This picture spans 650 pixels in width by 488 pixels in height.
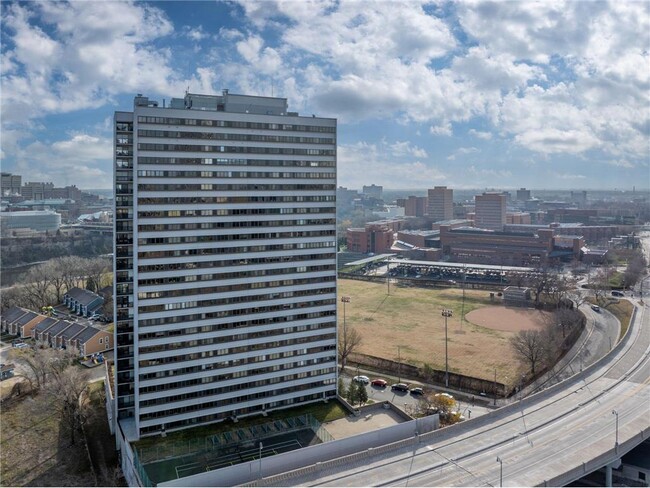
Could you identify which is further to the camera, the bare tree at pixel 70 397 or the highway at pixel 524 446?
the bare tree at pixel 70 397

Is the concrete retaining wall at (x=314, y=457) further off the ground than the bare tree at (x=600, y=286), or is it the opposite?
the bare tree at (x=600, y=286)

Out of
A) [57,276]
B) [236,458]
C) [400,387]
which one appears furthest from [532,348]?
[57,276]

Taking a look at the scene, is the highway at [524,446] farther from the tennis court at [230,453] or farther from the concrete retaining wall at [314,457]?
the tennis court at [230,453]

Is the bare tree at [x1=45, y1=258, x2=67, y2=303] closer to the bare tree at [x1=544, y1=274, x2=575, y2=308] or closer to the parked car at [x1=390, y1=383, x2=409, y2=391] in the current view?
the parked car at [x1=390, y1=383, x2=409, y2=391]

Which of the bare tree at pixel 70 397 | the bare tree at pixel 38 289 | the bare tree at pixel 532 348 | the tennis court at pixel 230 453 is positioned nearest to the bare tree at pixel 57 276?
the bare tree at pixel 38 289

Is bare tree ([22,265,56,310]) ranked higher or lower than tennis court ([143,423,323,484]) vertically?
higher

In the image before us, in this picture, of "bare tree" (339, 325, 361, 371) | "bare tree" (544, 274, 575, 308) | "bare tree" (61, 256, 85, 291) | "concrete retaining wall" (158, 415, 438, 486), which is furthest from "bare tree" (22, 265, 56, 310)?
"bare tree" (544, 274, 575, 308)

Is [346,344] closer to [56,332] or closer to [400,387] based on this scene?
[400,387]
